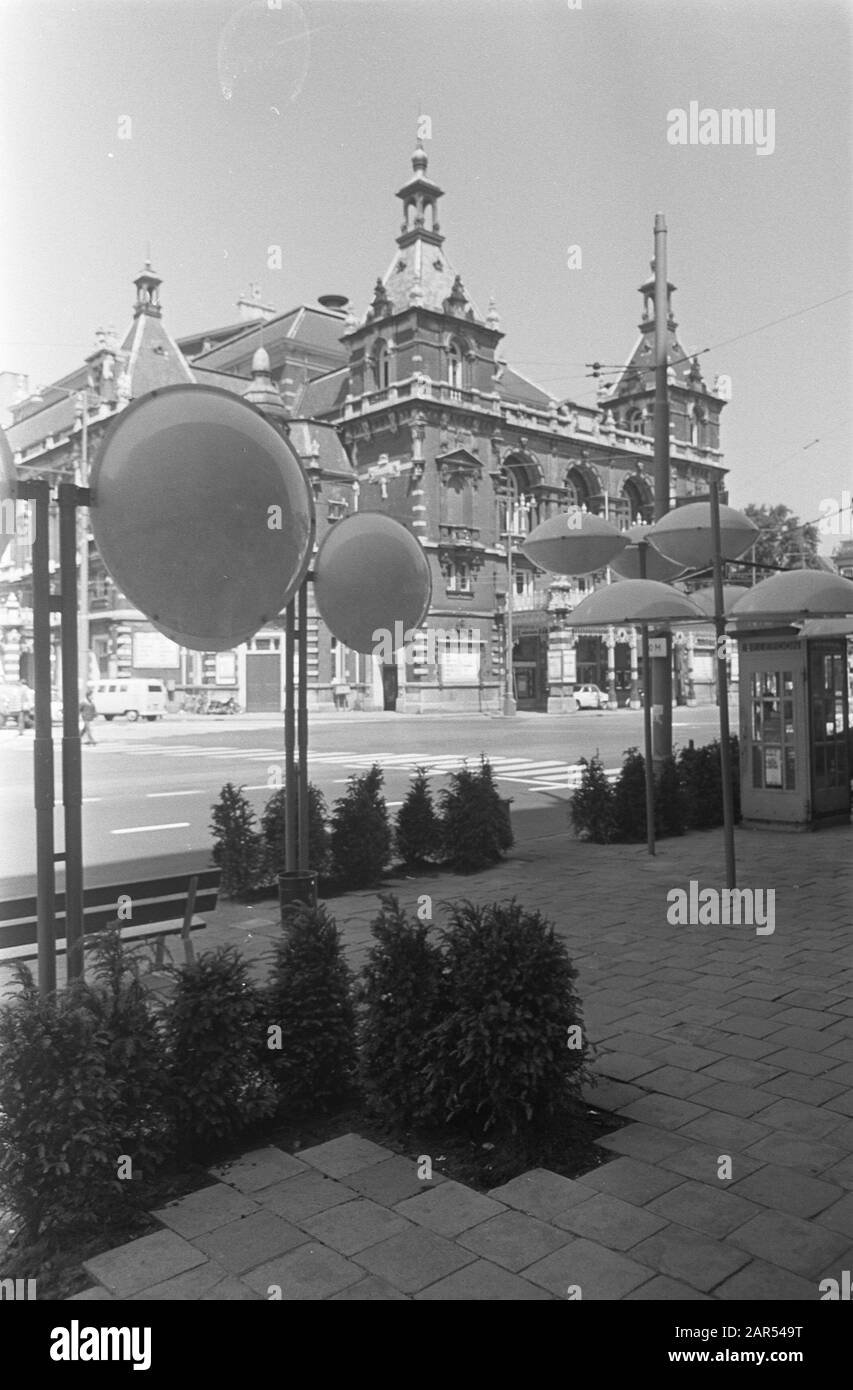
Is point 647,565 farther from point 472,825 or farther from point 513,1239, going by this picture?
point 513,1239

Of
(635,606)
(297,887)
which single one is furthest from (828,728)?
(297,887)

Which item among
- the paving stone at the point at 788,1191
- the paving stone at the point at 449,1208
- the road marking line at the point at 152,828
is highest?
the road marking line at the point at 152,828

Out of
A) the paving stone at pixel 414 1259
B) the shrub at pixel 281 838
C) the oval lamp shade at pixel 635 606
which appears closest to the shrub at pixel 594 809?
the oval lamp shade at pixel 635 606

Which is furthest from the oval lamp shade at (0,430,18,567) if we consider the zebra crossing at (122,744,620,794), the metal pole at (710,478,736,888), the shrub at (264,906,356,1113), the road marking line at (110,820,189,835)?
the zebra crossing at (122,744,620,794)

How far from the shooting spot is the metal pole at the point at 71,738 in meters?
3.77

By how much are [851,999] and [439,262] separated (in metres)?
53.6

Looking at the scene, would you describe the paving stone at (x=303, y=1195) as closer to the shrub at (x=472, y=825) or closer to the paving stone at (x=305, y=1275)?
the paving stone at (x=305, y=1275)

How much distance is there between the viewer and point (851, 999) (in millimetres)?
5727

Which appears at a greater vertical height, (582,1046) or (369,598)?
(369,598)

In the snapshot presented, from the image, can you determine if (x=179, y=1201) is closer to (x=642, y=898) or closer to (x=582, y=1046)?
(x=582, y=1046)

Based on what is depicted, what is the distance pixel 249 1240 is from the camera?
126 inches

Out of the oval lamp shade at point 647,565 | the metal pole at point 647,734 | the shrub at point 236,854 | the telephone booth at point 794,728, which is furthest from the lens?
the oval lamp shade at point 647,565

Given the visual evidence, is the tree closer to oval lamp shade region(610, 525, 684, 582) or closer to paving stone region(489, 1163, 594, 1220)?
oval lamp shade region(610, 525, 684, 582)
